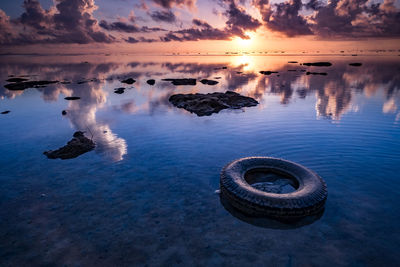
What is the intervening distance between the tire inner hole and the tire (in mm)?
232

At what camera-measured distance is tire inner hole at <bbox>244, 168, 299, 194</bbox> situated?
8.12 m

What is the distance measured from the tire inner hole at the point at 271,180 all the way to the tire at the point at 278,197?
232 millimetres

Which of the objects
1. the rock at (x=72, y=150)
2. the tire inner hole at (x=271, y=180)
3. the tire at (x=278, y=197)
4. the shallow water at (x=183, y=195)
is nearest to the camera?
the shallow water at (x=183, y=195)

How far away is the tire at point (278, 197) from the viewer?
6.47 m

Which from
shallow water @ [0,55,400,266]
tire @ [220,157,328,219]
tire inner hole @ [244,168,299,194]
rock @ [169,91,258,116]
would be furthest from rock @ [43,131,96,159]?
rock @ [169,91,258,116]

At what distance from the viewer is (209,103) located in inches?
813

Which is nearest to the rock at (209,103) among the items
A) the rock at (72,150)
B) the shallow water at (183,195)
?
the shallow water at (183,195)

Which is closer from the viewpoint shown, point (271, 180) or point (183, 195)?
point (183, 195)

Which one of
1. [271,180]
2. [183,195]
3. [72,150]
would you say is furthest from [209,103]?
[183,195]

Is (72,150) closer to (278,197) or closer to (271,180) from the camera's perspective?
(271,180)

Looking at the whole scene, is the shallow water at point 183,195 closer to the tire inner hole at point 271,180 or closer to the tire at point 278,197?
the tire at point 278,197

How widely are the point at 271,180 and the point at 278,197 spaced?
6.75ft

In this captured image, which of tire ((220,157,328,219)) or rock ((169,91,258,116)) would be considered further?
rock ((169,91,258,116))

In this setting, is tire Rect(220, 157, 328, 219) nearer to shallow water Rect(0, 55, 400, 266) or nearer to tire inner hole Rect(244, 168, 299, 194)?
tire inner hole Rect(244, 168, 299, 194)
